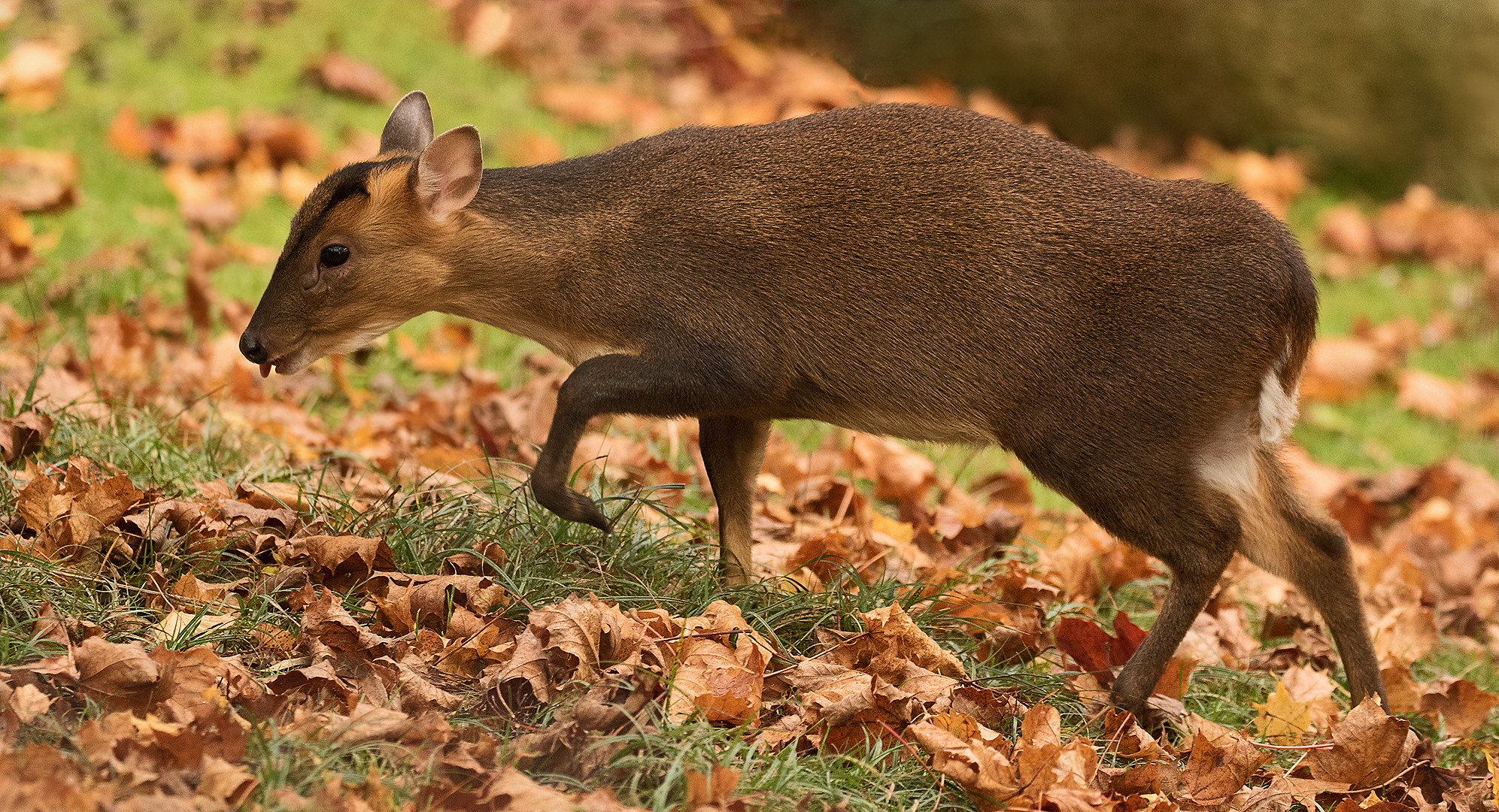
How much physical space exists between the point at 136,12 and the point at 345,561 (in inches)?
244

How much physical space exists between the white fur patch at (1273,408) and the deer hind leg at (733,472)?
4.63ft

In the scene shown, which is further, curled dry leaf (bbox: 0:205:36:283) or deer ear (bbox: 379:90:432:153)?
curled dry leaf (bbox: 0:205:36:283)

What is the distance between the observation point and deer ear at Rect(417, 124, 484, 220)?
3.77 meters

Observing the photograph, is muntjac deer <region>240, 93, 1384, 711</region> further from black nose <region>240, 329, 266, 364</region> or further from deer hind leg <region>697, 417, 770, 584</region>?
deer hind leg <region>697, 417, 770, 584</region>

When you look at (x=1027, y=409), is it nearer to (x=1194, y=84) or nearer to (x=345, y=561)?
(x=345, y=561)

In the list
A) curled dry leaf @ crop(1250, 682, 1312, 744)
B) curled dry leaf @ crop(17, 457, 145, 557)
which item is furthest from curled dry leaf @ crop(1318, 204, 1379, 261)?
curled dry leaf @ crop(17, 457, 145, 557)

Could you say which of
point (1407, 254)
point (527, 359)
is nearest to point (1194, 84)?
point (1407, 254)

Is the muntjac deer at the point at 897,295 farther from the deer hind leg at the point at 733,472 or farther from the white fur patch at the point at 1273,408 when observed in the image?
the deer hind leg at the point at 733,472

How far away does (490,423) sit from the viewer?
16.6 feet

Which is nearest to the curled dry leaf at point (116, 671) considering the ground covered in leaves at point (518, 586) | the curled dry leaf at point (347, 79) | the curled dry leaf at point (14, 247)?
the ground covered in leaves at point (518, 586)

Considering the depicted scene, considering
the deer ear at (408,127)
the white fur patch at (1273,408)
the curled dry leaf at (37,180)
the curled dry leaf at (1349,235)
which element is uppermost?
the deer ear at (408,127)

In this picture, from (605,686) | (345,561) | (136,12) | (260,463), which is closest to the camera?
(605,686)

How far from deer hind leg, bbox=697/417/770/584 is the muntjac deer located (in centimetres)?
18

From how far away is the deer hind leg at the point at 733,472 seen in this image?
4.13 metres
